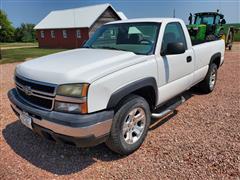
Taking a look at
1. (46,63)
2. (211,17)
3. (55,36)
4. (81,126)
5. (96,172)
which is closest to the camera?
(81,126)

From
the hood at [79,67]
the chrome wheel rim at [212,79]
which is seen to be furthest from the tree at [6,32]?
the hood at [79,67]

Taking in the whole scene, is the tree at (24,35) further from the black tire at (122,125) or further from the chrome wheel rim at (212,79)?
the black tire at (122,125)

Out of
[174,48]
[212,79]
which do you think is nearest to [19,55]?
[212,79]

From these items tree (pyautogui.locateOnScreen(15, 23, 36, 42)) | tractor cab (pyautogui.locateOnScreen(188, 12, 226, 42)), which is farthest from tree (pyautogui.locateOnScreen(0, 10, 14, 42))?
tractor cab (pyautogui.locateOnScreen(188, 12, 226, 42))

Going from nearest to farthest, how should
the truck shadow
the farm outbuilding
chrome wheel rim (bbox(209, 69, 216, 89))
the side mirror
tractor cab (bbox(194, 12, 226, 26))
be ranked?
the truck shadow
the side mirror
chrome wheel rim (bbox(209, 69, 216, 89))
tractor cab (bbox(194, 12, 226, 26))
the farm outbuilding

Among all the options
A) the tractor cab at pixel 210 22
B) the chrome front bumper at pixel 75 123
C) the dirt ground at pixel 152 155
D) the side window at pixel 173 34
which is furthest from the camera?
the tractor cab at pixel 210 22

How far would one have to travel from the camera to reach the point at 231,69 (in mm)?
9531

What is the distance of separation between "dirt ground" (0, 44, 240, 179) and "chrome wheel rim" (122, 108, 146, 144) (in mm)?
245

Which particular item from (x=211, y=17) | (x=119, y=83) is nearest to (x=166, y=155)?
(x=119, y=83)

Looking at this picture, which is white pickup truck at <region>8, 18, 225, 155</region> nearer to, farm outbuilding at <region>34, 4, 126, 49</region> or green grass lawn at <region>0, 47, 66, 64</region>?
green grass lawn at <region>0, 47, 66, 64</region>

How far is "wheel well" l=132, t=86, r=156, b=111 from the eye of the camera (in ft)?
11.2

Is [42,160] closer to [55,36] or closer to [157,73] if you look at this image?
[157,73]

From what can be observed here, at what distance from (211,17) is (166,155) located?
1497 centimetres

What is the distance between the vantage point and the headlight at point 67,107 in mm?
2576
